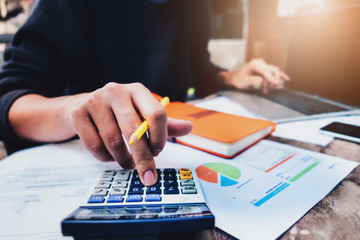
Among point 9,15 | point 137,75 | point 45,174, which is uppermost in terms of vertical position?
point 9,15

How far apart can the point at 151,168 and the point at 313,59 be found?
0.65m

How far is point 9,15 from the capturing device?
1003 mm

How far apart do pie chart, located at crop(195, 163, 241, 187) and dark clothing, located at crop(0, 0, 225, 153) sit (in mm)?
198

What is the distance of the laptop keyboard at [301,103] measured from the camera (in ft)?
1.83

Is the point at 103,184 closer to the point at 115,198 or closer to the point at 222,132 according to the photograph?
the point at 115,198

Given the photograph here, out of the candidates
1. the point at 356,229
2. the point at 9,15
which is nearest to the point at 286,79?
the point at 356,229

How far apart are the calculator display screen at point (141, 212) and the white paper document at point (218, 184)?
0.09 feet

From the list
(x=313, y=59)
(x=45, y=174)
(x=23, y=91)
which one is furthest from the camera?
(x=313, y=59)

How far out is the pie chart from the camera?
0.92 feet

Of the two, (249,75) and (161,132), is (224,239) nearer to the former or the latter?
(161,132)

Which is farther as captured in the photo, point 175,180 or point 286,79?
point 286,79

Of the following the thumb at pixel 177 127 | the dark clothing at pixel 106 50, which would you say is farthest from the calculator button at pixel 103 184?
the dark clothing at pixel 106 50

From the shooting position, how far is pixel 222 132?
372 mm

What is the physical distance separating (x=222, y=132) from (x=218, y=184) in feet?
0.38
